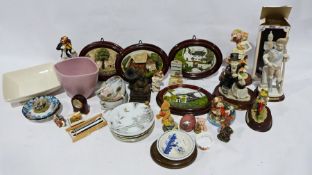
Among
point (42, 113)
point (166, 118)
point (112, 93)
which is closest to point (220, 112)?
point (166, 118)

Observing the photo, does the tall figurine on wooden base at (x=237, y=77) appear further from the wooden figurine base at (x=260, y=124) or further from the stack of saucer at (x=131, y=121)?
the stack of saucer at (x=131, y=121)

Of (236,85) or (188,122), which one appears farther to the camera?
(236,85)

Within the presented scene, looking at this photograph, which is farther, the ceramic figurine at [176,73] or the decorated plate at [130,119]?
the ceramic figurine at [176,73]

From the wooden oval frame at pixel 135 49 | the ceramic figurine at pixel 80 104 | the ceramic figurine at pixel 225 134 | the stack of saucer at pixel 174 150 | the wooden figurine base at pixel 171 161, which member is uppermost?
the wooden oval frame at pixel 135 49

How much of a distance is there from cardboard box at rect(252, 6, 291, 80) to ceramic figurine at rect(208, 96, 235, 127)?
0.34m

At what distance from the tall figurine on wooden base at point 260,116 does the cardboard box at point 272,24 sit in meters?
0.27

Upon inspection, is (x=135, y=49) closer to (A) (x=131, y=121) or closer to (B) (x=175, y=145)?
(A) (x=131, y=121)

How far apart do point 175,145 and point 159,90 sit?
0.40 metres

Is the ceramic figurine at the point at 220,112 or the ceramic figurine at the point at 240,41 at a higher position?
the ceramic figurine at the point at 240,41

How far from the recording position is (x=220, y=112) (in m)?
1.40

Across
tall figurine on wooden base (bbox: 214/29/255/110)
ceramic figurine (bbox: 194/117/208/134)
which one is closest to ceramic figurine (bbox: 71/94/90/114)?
ceramic figurine (bbox: 194/117/208/134)

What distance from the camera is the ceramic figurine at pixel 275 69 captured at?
4.85ft

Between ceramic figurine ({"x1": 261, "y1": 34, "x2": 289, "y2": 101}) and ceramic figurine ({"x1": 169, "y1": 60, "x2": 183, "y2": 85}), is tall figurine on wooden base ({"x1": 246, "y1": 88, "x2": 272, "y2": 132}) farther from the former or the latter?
ceramic figurine ({"x1": 169, "y1": 60, "x2": 183, "y2": 85})

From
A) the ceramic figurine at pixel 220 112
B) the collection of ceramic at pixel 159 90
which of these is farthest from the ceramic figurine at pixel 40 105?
the ceramic figurine at pixel 220 112
